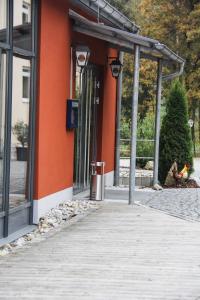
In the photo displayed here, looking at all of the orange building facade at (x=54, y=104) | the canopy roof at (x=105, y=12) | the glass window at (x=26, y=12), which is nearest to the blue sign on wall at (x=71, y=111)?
the orange building facade at (x=54, y=104)

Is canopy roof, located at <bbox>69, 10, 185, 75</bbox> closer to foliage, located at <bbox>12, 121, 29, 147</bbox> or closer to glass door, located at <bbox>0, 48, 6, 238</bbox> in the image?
foliage, located at <bbox>12, 121, 29, 147</bbox>

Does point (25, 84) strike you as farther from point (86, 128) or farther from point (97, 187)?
point (86, 128)

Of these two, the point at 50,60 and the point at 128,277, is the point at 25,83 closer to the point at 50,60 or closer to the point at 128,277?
the point at 50,60

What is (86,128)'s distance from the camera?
45.6 feet

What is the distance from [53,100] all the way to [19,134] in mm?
1702

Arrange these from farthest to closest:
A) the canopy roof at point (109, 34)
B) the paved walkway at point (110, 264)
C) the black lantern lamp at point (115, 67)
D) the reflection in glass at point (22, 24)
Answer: the black lantern lamp at point (115, 67) < the canopy roof at point (109, 34) < the reflection in glass at point (22, 24) < the paved walkway at point (110, 264)

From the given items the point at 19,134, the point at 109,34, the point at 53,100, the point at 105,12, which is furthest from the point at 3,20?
the point at 105,12

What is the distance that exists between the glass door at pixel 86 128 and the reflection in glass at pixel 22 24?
3.63 metres

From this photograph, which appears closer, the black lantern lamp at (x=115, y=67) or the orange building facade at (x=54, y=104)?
the orange building facade at (x=54, y=104)

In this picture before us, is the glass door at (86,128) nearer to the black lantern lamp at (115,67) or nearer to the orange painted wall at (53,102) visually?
→ the black lantern lamp at (115,67)

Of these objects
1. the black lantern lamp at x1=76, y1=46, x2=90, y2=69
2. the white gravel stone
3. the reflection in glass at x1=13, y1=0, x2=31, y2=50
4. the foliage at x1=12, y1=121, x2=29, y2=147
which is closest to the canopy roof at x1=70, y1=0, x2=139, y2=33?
the black lantern lamp at x1=76, y1=46, x2=90, y2=69

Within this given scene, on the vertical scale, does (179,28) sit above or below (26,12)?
above

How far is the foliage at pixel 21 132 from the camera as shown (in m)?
8.79

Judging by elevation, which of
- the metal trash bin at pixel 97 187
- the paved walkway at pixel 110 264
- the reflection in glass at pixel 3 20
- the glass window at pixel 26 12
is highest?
the glass window at pixel 26 12
